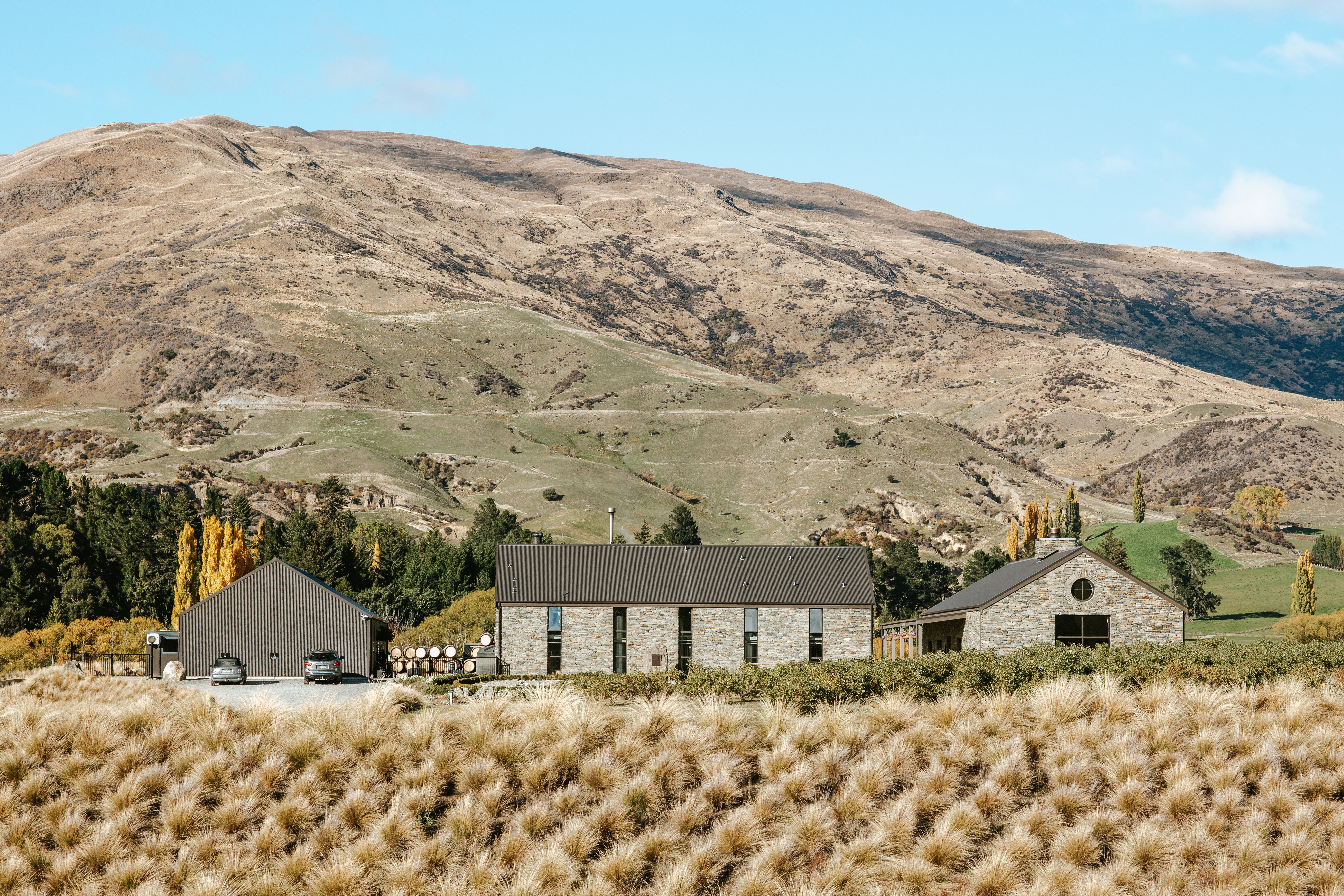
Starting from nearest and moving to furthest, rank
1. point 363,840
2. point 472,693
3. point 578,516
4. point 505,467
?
point 363,840, point 472,693, point 578,516, point 505,467

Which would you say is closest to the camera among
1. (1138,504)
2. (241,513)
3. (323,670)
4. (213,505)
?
(323,670)

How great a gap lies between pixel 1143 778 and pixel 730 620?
127ft

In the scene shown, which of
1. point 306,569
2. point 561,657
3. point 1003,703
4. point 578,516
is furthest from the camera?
point 578,516

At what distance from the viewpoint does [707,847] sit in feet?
58.1

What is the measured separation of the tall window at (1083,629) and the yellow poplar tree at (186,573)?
57.4m

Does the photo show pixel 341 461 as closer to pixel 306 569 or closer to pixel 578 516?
pixel 578 516

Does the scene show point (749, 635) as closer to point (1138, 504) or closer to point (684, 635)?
point (684, 635)

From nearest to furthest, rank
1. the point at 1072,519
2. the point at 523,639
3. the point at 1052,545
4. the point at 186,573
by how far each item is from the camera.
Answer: the point at 1052,545, the point at 523,639, the point at 186,573, the point at 1072,519

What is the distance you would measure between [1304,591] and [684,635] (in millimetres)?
64532

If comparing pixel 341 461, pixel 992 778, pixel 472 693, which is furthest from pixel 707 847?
pixel 341 461

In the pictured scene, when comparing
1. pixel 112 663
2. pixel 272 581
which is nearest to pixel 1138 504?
pixel 272 581

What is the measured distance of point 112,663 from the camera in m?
57.6

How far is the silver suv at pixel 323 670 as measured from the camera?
51969mm

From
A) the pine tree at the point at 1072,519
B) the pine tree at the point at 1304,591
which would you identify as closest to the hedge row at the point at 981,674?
the pine tree at the point at 1304,591
